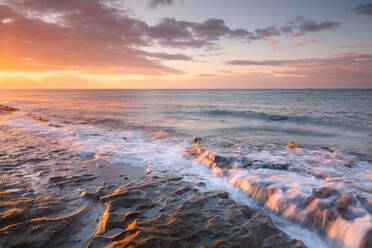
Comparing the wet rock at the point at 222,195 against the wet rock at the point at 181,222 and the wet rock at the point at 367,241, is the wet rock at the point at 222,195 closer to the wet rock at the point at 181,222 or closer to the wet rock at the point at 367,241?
the wet rock at the point at 181,222

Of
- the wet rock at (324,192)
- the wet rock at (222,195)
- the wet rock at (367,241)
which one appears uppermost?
the wet rock at (324,192)

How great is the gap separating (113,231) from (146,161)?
409cm

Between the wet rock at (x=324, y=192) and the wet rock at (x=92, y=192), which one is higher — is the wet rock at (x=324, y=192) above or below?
above

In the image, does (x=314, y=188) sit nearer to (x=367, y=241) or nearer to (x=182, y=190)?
(x=367, y=241)

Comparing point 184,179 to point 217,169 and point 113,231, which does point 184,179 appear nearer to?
point 217,169

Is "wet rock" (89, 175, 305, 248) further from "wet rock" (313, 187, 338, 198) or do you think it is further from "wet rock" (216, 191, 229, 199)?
"wet rock" (313, 187, 338, 198)

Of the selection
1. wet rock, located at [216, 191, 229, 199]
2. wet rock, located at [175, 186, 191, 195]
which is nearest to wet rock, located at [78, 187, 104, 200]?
wet rock, located at [175, 186, 191, 195]

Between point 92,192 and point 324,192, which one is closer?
point 324,192

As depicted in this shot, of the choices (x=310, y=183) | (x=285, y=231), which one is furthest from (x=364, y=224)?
(x=310, y=183)

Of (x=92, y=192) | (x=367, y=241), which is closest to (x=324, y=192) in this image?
(x=367, y=241)

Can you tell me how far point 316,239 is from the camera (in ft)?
11.2

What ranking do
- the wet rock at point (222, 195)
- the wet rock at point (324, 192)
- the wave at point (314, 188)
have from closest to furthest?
the wave at point (314, 188) → the wet rock at point (324, 192) → the wet rock at point (222, 195)

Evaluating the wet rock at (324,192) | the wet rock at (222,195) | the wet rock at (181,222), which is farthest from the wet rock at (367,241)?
the wet rock at (222,195)

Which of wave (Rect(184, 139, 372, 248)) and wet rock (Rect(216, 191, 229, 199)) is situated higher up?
wave (Rect(184, 139, 372, 248))
